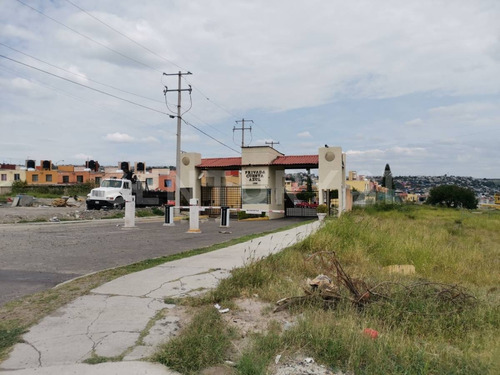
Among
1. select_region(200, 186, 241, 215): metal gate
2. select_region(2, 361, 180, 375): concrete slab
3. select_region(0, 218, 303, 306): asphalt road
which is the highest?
select_region(200, 186, 241, 215): metal gate

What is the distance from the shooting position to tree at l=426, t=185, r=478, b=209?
79.9 meters

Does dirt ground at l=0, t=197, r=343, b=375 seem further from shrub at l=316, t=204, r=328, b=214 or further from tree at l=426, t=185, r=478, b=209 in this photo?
tree at l=426, t=185, r=478, b=209

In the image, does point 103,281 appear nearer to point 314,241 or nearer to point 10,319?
point 10,319

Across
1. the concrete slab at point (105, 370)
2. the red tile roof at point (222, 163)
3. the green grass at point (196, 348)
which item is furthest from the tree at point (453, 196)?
the concrete slab at point (105, 370)

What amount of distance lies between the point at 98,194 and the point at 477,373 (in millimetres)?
29427

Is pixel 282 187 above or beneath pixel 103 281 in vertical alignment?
above

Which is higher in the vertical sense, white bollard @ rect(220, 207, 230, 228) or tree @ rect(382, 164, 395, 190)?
tree @ rect(382, 164, 395, 190)

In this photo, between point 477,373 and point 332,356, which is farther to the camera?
point 332,356

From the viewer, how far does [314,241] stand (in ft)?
32.9

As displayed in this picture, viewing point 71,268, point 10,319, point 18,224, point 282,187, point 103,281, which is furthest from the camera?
point 282,187

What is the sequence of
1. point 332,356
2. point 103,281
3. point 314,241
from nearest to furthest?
point 332,356 → point 103,281 → point 314,241

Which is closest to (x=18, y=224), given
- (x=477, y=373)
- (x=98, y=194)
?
(x=98, y=194)

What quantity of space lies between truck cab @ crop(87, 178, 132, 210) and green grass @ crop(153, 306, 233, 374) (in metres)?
26.3

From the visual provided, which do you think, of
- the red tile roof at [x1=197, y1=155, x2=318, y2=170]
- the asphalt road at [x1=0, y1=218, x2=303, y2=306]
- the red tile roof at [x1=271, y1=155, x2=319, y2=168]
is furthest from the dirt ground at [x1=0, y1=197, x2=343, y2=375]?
the red tile roof at [x1=197, y1=155, x2=318, y2=170]
